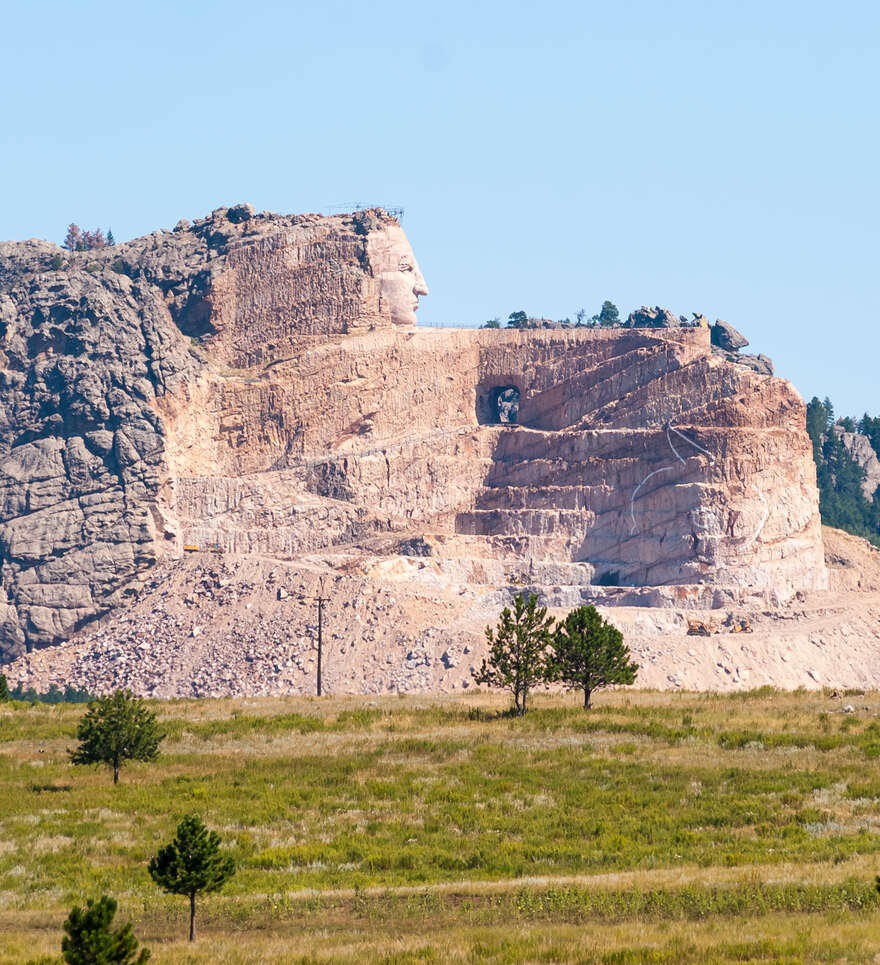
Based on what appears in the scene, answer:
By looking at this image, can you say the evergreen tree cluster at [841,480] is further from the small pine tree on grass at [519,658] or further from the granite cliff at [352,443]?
the small pine tree on grass at [519,658]

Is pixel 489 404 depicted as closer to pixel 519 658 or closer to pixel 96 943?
pixel 519 658

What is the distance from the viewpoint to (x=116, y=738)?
5316 centimetres

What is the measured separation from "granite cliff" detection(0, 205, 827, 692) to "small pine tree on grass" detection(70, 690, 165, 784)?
4862 centimetres

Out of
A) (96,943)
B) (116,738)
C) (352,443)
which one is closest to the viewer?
(96,943)

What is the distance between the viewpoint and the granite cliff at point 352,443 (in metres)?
112

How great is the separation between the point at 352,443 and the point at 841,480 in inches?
2528

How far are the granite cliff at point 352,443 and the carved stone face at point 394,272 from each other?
0.65 ft

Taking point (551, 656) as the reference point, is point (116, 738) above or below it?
below

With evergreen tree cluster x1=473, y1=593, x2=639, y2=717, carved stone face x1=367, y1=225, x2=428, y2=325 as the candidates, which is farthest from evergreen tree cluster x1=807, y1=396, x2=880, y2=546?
evergreen tree cluster x1=473, y1=593, x2=639, y2=717

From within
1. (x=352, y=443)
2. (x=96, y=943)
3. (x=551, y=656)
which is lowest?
(x=96, y=943)

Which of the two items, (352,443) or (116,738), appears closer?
(116,738)

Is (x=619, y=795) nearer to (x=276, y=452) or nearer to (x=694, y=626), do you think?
(x=694, y=626)

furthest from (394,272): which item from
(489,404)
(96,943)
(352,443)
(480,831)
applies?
(96,943)

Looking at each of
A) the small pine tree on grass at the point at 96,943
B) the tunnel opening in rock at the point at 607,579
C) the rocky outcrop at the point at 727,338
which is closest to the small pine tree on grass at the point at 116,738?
the small pine tree on grass at the point at 96,943
